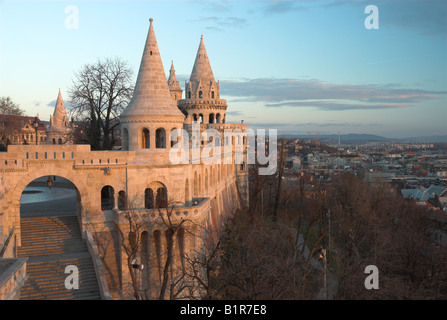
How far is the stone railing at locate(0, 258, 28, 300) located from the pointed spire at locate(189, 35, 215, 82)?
25.0 m

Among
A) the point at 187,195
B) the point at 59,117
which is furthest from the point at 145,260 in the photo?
the point at 59,117

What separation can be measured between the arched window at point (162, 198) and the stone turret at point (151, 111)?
214cm

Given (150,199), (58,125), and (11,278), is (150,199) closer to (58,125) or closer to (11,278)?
(11,278)

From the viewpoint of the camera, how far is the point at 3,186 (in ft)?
56.1

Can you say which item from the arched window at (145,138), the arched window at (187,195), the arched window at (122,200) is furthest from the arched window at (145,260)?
the arched window at (145,138)

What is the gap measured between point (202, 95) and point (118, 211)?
64.9 feet

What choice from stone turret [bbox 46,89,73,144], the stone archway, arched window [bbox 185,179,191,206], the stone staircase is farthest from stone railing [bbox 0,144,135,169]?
stone turret [bbox 46,89,73,144]

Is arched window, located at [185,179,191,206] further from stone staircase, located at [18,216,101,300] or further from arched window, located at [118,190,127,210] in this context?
stone staircase, located at [18,216,101,300]

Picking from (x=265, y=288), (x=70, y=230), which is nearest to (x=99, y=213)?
(x=70, y=230)

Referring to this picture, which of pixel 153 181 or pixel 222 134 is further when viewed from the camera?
pixel 222 134

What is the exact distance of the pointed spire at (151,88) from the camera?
789 inches

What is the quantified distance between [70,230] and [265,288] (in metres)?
9.90
